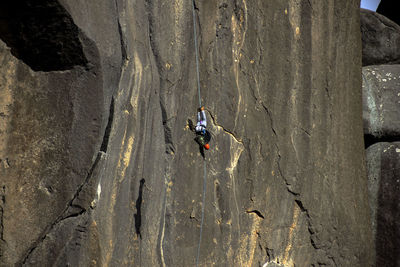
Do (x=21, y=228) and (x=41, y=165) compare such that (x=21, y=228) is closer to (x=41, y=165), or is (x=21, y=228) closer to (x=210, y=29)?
(x=41, y=165)

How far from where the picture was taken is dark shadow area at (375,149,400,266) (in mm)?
2619

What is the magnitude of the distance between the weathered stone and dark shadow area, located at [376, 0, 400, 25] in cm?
64

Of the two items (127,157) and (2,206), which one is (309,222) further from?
(2,206)

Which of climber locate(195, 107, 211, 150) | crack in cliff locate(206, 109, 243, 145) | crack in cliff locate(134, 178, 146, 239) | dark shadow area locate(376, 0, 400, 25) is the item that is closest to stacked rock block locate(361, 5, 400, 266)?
dark shadow area locate(376, 0, 400, 25)

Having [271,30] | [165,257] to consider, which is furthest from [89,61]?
[271,30]

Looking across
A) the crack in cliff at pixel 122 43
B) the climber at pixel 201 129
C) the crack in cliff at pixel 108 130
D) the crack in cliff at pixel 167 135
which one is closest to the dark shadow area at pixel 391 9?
the climber at pixel 201 129

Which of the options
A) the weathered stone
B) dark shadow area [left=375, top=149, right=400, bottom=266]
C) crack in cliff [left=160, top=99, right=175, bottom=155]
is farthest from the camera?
the weathered stone

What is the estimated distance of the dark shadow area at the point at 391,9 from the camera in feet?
10.6

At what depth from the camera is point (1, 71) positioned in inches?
55.4

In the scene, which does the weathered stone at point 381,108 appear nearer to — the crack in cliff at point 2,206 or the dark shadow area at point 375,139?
the dark shadow area at point 375,139

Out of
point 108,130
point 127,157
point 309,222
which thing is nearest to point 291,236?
point 309,222

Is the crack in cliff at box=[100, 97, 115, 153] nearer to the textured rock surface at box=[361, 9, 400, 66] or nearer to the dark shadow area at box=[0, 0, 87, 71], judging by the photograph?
the dark shadow area at box=[0, 0, 87, 71]

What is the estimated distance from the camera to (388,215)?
265 cm

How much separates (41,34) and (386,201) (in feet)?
6.50
